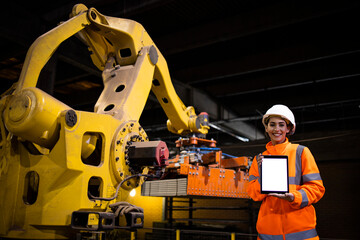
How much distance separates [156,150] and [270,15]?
18.8 ft

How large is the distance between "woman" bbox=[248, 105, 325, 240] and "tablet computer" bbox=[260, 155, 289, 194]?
45mm

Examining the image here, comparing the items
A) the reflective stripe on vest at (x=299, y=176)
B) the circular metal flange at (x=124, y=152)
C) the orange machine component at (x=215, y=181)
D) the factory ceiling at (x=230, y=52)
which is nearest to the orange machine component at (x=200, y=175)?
the orange machine component at (x=215, y=181)

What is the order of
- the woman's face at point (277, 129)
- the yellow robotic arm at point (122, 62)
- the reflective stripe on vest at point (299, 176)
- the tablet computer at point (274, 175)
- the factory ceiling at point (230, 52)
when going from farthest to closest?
the factory ceiling at point (230, 52)
the yellow robotic arm at point (122, 62)
the woman's face at point (277, 129)
the reflective stripe on vest at point (299, 176)
the tablet computer at point (274, 175)

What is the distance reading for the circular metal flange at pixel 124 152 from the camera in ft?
10.4

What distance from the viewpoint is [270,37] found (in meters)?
9.34

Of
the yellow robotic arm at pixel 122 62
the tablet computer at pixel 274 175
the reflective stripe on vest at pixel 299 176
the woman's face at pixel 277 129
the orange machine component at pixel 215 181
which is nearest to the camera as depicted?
the tablet computer at pixel 274 175

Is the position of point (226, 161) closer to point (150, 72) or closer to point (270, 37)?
point (150, 72)

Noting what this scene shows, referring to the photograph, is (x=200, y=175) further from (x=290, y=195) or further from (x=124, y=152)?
(x=290, y=195)

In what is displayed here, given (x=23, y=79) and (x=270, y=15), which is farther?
(x=270, y=15)

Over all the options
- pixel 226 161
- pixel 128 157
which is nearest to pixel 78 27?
pixel 128 157

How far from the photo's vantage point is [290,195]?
2340 mm

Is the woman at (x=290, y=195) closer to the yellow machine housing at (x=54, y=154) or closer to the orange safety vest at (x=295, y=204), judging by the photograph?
the orange safety vest at (x=295, y=204)

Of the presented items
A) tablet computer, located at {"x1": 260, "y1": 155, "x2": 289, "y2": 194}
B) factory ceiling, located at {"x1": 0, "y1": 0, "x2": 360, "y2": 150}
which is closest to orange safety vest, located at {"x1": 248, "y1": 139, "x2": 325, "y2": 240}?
tablet computer, located at {"x1": 260, "y1": 155, "x2": 289, "y2": 194}

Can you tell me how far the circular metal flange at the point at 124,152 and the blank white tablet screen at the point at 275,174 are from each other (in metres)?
1.35
